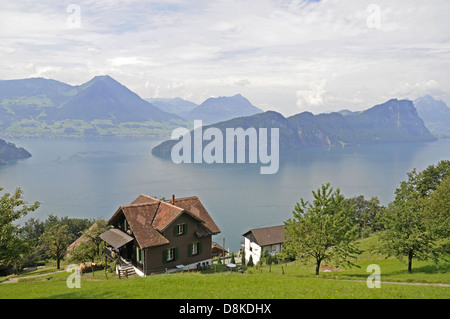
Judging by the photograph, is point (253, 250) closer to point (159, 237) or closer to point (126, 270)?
point (159, 237)

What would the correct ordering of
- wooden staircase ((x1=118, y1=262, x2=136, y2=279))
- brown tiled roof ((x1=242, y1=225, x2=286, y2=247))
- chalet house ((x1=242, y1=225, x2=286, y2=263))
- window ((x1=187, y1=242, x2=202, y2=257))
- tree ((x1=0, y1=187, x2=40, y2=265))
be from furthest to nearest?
brown tiled roof ((x1=242, y1=225, x2=286, y2=247)) < chalet house ((x1=242, y1=225, x2=286, y2=263)) < window ((x1=187, y1=242, x2=202, y2=257)) < wooden staircase ((x1=118, y1=262, x2=136, y2=279)) < tree ((x1=0, y1=187, x2=40, y2=265))

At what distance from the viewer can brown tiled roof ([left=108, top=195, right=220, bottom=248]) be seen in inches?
1125

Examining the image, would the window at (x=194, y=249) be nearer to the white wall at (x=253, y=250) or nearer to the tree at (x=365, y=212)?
the white wall at (x=253, y=250)

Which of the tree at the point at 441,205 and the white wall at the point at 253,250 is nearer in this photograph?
the tree at the point at 441,205

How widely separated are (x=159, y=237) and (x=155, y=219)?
2.21m

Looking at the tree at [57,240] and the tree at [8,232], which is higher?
the tree at [8,232]

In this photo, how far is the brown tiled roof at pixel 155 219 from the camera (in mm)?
28562

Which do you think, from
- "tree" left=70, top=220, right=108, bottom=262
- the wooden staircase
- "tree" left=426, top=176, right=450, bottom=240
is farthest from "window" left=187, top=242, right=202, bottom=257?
"tree" left=426, top=176, right=450, bottom=240

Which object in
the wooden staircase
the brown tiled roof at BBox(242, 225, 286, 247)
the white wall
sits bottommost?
the white wall

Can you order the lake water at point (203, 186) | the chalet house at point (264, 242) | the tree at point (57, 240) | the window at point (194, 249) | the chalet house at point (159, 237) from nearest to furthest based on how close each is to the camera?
the chalet house at point (159, 237) < the window at point (194, 249) < the tree at point (57, 240) < the chalet house at point (264, 242) < the lake water at point (203, 186)

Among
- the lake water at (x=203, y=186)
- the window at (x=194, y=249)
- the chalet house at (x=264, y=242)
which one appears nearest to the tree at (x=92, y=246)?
the window at (x=194, y=249)

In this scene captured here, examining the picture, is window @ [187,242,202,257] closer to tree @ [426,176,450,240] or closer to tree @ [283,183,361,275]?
tree @ [283,183,361,275]

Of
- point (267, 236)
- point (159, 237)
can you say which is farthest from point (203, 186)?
point (159, 237)
